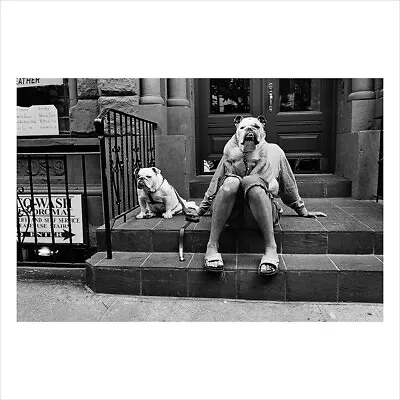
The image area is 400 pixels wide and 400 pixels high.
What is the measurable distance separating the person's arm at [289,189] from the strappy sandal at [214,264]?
1035mm

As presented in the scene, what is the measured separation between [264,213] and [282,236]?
42cm

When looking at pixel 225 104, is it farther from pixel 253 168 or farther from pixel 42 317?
pixel 42 317

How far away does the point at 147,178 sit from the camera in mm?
3617

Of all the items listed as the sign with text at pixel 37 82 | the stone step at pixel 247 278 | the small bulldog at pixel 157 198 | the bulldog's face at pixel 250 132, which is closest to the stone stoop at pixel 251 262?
the stone step at pixel 247 278

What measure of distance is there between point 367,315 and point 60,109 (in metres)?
4.38

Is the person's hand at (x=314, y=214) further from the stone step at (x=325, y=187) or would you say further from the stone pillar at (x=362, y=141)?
the stone pillar at (x=362, y=141)

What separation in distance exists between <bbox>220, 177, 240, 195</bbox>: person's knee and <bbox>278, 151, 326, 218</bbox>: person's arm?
0.69 metres

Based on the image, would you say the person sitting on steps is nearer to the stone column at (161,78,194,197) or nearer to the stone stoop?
the stone stoop

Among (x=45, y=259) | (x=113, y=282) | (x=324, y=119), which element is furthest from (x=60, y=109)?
(x=324, y=119)

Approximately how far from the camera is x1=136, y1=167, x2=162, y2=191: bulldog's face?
3.60 meters

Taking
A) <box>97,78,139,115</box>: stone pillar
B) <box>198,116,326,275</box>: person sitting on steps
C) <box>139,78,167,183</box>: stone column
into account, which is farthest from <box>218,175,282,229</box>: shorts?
<box>97,78,139,115</box>: stone pillar

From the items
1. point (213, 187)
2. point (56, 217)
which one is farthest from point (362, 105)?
point (56, 217)

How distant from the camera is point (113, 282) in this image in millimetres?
3158

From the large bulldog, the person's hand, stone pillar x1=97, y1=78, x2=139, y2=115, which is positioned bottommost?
the person's hand
